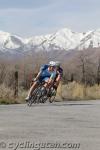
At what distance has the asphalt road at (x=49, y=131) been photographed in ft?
28.4

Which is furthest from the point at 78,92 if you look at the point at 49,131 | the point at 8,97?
the point at 49,131

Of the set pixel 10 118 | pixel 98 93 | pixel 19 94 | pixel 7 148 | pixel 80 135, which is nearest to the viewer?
pixel 7 148

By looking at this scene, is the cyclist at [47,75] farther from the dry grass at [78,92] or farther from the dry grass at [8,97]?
the dry grass at [78,92]

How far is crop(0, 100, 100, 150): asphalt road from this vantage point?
8664mm

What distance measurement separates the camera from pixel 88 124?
466 inches

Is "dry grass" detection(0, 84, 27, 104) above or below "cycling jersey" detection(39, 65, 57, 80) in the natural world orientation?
below

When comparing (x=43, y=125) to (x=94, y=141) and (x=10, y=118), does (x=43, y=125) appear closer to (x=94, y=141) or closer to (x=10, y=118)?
(x=10, y=118)

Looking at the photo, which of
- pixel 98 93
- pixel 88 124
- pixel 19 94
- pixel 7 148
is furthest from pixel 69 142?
pixel 98 93

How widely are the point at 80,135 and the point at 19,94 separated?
44.1 ft

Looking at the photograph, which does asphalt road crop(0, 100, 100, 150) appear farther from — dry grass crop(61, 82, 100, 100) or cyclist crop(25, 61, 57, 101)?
dry grass crop(61, 82, 100, 100)

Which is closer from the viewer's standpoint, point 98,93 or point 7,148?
point 7,148

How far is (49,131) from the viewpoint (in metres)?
10.3

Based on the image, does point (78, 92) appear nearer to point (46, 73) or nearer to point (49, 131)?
point (46, 73)

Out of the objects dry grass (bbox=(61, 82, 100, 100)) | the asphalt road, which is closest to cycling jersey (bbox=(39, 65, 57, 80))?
dry grass (bbox=(61, 82, 100, 100))
